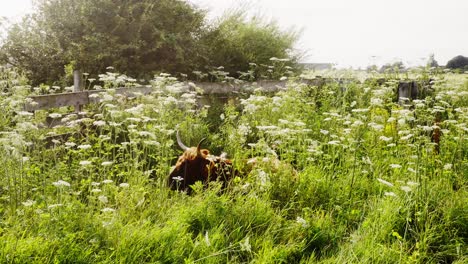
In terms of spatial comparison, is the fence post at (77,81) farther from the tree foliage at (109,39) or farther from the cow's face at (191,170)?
the cow's face at (191,170)

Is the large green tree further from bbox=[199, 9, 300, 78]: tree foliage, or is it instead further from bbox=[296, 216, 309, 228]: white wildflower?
bbox=[296, 216, 309, 228]: white wildflower

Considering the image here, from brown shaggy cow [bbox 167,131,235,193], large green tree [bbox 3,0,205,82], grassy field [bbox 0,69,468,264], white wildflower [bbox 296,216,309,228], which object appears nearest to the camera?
grassy field [bbox 0,69,468,264]

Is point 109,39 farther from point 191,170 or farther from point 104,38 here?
point 191,170

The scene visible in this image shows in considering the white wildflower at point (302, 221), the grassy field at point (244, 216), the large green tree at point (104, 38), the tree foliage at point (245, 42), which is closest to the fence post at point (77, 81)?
the large green tree at point (104, 38)

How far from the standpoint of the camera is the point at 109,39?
435 inches

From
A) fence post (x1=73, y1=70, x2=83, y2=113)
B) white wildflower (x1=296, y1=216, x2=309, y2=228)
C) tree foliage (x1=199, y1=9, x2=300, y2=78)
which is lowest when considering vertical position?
white wildflower (x1=296, y1=216, x2=309, y2=228)

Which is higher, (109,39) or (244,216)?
(109,39)

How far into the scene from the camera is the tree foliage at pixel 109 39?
11117 millimetres

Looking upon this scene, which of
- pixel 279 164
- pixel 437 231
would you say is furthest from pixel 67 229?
pixel 437 231

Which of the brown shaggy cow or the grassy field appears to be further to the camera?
the brown shaggy cow

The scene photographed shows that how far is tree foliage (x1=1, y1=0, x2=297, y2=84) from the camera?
1112 centimetres

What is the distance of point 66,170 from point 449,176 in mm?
4029

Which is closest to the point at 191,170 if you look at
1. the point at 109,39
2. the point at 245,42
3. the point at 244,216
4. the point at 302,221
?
the point at 244,216

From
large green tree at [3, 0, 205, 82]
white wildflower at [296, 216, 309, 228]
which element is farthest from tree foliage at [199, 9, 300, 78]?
white wildflower at [296, 216, 309, 228]
